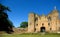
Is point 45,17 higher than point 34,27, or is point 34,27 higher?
point 45,17

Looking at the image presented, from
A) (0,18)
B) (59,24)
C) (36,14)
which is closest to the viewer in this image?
(0,18)

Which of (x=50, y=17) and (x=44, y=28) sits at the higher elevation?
(x=50, y=17)

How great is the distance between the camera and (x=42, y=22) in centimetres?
5662

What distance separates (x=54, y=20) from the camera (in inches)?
2173

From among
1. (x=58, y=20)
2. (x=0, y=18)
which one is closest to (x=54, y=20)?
(x=58, y=20)

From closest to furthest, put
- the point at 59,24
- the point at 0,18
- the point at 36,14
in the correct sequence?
the point at 0,18 < the point at 59,24 < the point at 36,14

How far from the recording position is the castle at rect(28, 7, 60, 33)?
55594 millimetres

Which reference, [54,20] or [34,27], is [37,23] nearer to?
[34,27]

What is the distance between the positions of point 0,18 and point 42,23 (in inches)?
685

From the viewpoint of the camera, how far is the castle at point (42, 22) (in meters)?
55.6

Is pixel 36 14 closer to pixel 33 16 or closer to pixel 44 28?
pixel 33 16

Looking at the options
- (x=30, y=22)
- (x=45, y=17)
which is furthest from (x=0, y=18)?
(x=45, y=17)

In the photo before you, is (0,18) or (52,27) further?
(52,27)

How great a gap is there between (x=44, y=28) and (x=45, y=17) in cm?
396
